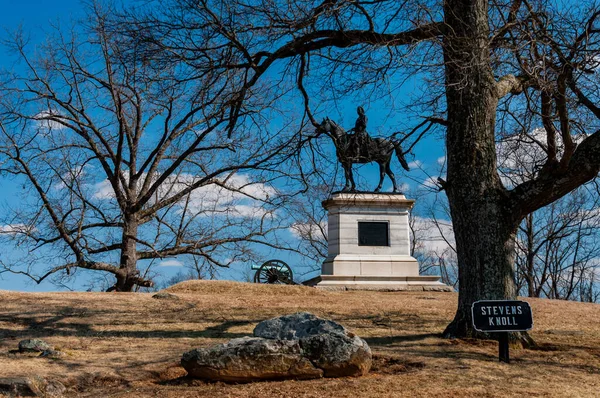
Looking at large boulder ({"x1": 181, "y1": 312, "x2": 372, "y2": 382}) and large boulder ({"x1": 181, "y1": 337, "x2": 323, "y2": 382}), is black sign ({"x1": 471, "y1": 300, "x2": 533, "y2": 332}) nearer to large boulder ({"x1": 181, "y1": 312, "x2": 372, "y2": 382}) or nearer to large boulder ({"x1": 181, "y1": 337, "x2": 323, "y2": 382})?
large boulder ({"x1": 181, "y1": 312, "x2": 372, "y2": 382})

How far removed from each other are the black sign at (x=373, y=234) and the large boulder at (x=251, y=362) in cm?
1389

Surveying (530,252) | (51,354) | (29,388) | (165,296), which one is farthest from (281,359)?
(530,252)

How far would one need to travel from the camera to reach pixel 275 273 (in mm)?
22609

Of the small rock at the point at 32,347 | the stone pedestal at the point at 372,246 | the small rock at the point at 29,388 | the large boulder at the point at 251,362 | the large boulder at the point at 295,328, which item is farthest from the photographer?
the stone pedestal at the point at 372,246

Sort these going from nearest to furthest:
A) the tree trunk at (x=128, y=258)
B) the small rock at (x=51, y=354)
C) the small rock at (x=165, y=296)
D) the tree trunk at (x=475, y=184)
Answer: the small rock at (x=51, y=354) → the tree trunk at (x=475, y=184) → the small rock at (x=165, y=296) → the tree trunk at (x=128, y=258)

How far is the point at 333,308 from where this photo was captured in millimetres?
13742

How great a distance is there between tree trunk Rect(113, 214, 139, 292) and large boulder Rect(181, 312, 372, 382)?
13.2 metres

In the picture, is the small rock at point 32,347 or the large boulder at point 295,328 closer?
the large boulder at point 295,328

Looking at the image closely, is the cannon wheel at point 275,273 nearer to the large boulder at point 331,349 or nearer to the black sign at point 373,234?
the black sign at point 373,234

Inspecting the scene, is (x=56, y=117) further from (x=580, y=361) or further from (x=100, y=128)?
(x=580, y=361)

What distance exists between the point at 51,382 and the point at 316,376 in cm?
294

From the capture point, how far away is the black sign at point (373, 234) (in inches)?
829

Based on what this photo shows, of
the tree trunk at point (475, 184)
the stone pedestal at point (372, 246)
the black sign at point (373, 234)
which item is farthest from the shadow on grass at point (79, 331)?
the black sign at point (373, 234)

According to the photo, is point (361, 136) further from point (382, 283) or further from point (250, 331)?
point (250, 331)
